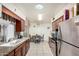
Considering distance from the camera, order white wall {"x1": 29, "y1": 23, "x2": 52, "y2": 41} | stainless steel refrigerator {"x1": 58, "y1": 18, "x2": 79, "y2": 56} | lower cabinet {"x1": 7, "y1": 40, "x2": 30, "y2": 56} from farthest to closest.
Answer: white wall {"x1": 29, "y1": 23, "x2": 52, "y2": 41}, lower cabinet {"x1": 7, "y1": 40, "x2": 30, "y2": 56}, stainless steel refrigerator {"x1": 58, "y1": 18, "x2": 79, "y2": 56}

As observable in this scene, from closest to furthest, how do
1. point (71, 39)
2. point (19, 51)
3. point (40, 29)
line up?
point (71, 39) → point (19, 51) → point (40, 29)

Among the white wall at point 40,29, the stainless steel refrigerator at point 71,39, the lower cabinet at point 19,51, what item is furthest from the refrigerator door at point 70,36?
the white wall at point 40,29

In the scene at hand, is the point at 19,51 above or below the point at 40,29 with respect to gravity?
below

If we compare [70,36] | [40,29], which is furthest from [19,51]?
[70,36]

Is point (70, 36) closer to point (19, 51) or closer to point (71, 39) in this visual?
point (71, 39)

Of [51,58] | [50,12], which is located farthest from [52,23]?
[51,58]

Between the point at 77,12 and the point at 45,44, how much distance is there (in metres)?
3.00

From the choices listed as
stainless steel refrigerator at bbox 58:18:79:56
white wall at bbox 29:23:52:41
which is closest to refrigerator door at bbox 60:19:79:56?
stainless steel refrigerator at bbox 58:18:79:56

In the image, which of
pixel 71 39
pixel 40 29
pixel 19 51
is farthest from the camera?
pixel 40 29

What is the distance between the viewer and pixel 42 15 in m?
4.17

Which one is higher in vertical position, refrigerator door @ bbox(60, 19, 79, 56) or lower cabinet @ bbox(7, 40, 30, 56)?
refrigerator door @ bbox(60, 19, 79, 56)

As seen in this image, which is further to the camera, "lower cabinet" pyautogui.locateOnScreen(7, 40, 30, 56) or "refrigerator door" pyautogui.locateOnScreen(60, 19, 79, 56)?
"lower cabinet" pyautogui.locateOnScreen(7, 40, 30, 56)

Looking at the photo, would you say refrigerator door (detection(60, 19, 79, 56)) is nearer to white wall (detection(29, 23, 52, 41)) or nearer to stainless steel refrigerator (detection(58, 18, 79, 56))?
stainless steel refrigerator (detection(58, 18, 79, 56))

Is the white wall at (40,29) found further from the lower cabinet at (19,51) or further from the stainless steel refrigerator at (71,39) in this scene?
the stainless steel refrigerator at (71,39)
